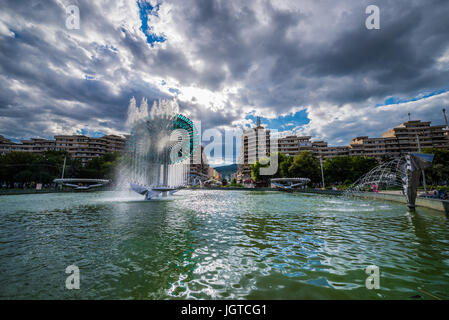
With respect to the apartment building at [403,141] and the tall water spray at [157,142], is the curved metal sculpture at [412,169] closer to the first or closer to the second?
the tall water spray at [157,142]

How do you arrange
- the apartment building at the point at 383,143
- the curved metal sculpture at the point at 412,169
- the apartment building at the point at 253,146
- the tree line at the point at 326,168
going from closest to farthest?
the curved metal sculpture at the point at 412,169, the tree line at the point at 326,168, the apartment building at the point at 383,143, the apartment building at the point at 253,146

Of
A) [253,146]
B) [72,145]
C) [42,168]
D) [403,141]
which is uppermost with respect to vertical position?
[253,146]

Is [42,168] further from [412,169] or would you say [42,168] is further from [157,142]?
[412,169]

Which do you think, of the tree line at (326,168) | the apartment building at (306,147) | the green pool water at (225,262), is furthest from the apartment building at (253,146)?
the green pool water at (225,262)

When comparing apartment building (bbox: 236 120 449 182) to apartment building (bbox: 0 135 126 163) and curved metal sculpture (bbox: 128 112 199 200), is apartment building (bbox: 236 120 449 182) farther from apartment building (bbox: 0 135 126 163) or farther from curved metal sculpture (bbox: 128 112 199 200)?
apartment building (bbox: 0 135 126 163)

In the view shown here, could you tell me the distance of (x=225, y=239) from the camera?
8.31m

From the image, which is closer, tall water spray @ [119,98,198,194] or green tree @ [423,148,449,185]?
tall water spray @ [119,98,198,194]

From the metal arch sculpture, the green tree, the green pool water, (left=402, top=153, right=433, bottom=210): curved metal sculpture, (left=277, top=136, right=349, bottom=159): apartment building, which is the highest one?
(left=277, top=136, right=349, bottom=159): apartment building

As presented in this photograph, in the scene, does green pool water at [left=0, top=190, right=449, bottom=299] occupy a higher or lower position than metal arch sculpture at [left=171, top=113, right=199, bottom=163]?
lower

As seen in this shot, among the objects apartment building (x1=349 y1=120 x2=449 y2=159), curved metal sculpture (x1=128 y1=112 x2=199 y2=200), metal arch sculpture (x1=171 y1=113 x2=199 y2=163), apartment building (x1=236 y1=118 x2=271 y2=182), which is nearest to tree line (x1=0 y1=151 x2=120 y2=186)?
curved metal sculpture (x1=128 y1=112 x2=199 y2=200)

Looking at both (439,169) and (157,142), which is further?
(439,169)

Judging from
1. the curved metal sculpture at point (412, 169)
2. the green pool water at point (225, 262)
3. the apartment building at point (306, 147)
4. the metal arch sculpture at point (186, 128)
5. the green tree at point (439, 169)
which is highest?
the apartment building at point (306, 147)

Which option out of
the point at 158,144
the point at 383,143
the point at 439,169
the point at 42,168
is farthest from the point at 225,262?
the point at 383,143
